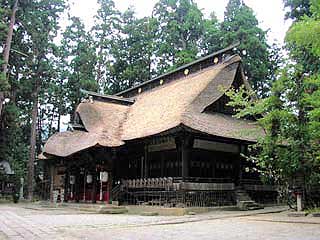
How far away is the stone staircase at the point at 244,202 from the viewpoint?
16531 millimetres

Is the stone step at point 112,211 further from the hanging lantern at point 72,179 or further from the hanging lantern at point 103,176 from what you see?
the hanging lantern at point 72,179

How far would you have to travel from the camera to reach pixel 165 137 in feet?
60.6

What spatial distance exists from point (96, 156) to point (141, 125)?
2.98 meters

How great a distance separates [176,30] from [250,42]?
7.99 m

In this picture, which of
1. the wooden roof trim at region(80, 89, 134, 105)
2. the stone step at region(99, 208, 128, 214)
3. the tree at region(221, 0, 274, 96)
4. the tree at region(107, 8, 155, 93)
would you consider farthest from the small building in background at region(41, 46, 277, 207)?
the tree at region(107, 8, 155, 93)

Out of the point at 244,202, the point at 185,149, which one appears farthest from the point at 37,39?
the point at 244,202

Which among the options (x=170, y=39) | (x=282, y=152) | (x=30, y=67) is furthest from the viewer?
(x=170, y=39)

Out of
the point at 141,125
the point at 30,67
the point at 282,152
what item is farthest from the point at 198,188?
the point at 30,67

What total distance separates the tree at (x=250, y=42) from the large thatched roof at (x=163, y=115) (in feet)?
26.8

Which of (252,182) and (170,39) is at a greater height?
(170,39)

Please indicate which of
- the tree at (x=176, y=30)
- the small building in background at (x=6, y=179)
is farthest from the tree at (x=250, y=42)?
the small building in background at (x=6, y=179)

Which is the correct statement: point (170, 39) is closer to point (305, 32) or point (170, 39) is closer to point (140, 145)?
point (140, 145)

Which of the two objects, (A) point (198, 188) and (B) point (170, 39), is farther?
(B) point (170, 39)

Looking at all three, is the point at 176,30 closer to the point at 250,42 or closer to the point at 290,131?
the point at 250,42
